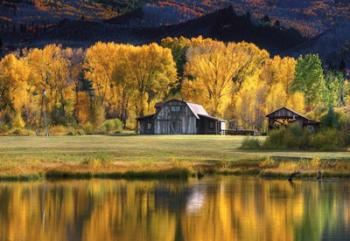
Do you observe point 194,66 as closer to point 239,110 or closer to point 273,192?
point 239,110

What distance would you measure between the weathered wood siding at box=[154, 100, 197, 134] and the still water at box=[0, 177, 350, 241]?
208ft

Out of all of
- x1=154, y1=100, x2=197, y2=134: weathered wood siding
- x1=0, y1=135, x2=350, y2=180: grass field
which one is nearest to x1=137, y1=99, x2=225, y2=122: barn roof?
x1=154, y1=100, x2=197, y2=134: weathered wood siding

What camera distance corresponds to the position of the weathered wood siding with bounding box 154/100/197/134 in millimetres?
118125

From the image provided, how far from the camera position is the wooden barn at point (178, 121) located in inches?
4643

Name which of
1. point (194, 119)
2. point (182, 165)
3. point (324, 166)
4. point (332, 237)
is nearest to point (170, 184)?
point (182, 165)

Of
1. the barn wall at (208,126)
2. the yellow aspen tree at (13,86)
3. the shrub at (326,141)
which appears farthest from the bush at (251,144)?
the yellow aspen tree at (13,86)

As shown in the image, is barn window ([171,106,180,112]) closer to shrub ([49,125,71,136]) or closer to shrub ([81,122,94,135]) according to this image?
shrub ([81,122,94,135])

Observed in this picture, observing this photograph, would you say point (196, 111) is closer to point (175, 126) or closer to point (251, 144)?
point (175, 126)

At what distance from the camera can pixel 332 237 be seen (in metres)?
32.4

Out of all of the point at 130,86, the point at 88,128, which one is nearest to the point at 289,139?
the point at 88,128

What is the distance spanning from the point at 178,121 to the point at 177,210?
3108 inches

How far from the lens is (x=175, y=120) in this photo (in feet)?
390

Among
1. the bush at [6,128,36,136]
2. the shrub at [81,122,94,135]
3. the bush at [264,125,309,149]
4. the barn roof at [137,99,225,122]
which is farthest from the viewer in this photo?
the shrub at [81,122,94,135]

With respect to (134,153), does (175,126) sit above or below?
above
